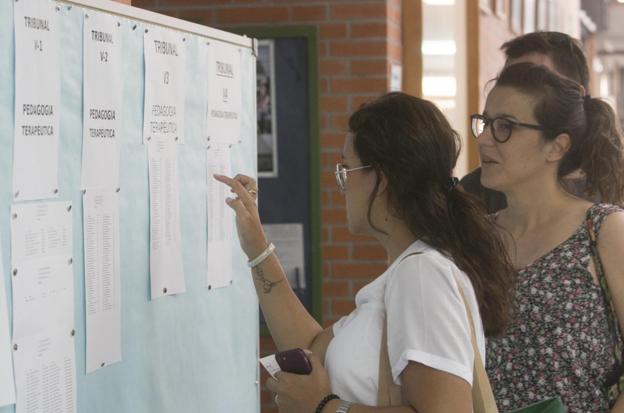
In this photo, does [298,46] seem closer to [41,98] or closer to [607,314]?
[607,314]

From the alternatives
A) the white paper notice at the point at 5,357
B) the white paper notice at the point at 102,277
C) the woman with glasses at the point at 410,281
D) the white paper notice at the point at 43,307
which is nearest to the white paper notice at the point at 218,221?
the white paper notice at the point at 102,277

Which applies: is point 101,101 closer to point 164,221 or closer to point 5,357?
point 164,221

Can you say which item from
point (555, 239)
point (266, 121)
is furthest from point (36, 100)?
point (266, 121)

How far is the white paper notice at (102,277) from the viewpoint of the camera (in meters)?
2.26

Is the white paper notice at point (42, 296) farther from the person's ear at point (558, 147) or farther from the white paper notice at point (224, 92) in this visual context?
the person's ear at point (558, 147)

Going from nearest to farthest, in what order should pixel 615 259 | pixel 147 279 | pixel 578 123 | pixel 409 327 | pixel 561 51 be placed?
pixel 409 327, pixel 147 279, pixel 615 259, pixel 578 123, pixel 561 51

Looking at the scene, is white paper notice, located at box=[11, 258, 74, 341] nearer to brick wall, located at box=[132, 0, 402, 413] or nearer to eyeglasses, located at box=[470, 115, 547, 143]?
eyeglasses, located at box=[470, 115, 547, 143]

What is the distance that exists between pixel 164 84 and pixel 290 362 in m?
0.76

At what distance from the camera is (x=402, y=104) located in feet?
7.43

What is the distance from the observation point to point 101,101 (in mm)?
2314

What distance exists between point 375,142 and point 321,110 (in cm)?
292

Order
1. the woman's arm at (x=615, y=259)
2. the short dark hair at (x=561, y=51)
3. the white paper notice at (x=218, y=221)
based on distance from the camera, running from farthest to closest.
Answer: the short dark hair at (x=561, y=51)
the white paper notice at (x=218, y=221)
the woman's arm at (x=615, y=259)

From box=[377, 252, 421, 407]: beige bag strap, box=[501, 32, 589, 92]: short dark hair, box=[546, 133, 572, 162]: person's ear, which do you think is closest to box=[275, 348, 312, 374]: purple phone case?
box=[377, 252, 421, 407]: beige bag strap

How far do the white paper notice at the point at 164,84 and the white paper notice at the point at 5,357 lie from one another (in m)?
0.66
